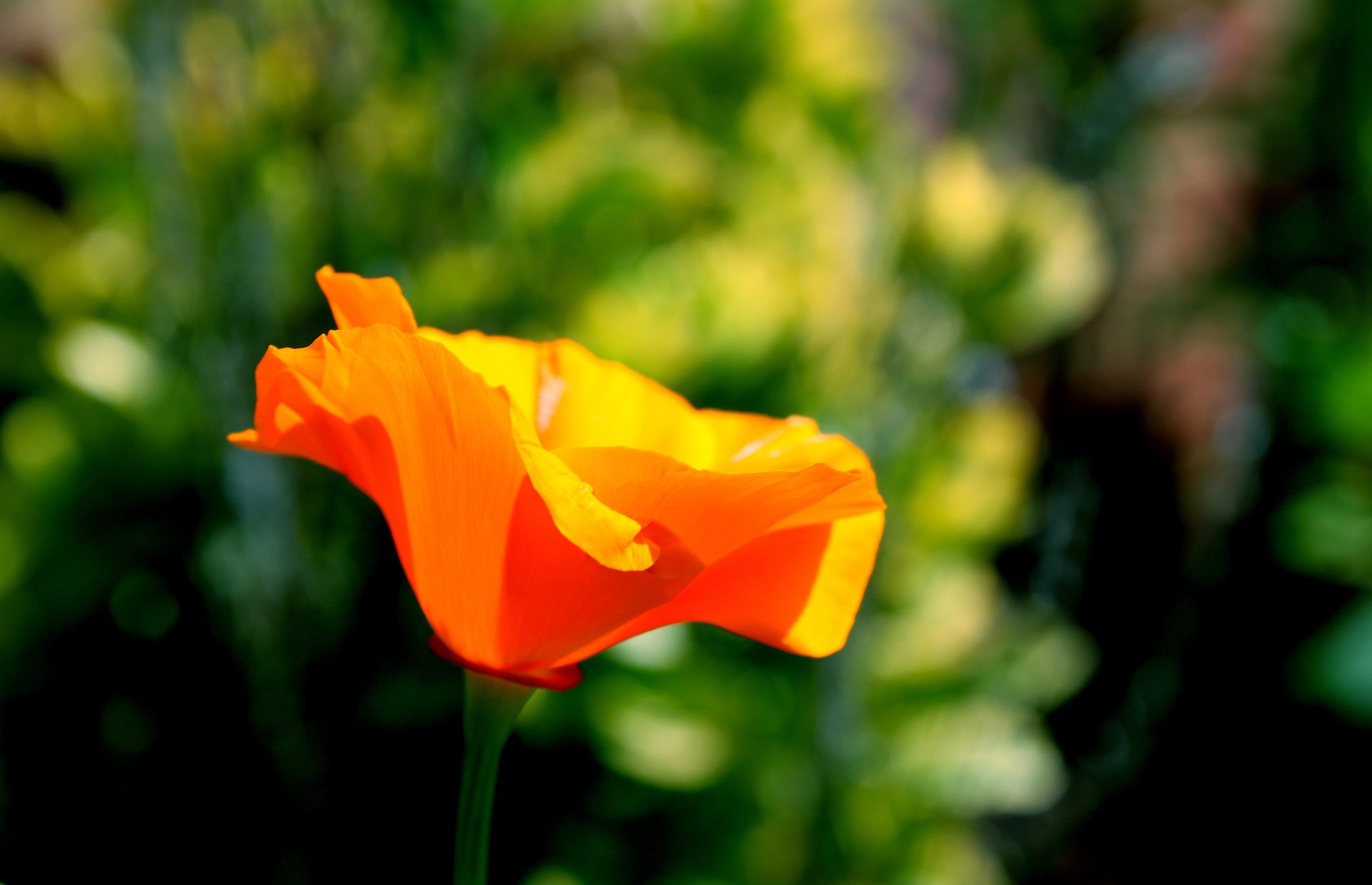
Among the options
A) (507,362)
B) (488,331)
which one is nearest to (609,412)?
(507,362)

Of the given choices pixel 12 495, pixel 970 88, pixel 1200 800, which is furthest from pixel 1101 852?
pixel 12 495

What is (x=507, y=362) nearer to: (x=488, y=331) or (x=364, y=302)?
(x=364, y=302)

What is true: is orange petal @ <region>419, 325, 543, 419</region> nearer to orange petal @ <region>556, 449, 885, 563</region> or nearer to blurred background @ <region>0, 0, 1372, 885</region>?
orange petal @ <region>556, 449, 885, 563</region>

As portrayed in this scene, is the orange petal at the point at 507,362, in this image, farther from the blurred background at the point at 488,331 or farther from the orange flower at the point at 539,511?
the blurred background at the point at 488,331

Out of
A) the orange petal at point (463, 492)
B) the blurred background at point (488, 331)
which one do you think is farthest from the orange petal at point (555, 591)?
the blurred background at point (488, 331)

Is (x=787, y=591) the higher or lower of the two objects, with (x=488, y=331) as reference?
higher

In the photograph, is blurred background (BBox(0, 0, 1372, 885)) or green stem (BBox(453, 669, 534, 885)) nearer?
green stem (BBox(453, 669, 534, 885))

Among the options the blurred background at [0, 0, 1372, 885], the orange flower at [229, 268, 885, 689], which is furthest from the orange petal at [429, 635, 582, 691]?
the blurred background at [0, 0, 1372, 885]
